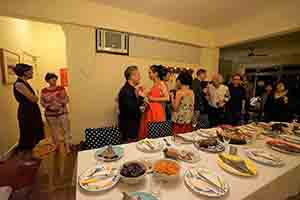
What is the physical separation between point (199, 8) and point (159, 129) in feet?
7.57

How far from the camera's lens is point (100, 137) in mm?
1561

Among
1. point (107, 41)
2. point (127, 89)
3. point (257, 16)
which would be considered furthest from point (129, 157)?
point (257, 16)

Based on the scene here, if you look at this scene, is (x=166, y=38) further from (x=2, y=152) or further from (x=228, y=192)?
(x=2, y=152)

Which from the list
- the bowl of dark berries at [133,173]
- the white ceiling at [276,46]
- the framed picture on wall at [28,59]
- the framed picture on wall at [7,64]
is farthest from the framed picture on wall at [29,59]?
the white ceiling at [276,46]

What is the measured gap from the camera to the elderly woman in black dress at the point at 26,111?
2.12 metres

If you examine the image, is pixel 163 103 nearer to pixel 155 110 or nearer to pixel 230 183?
pixel 155 110

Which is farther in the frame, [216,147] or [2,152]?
[2,152]

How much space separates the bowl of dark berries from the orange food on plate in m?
0.09

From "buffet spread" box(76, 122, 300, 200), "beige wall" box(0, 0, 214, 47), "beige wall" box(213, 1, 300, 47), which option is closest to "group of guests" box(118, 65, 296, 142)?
"buffet spread" box(76, 122, 300, 200)

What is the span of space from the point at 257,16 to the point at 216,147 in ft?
10.0

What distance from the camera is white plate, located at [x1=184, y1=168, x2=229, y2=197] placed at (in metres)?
0.78

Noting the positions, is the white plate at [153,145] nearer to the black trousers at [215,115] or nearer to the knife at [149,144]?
the knife at [149,144]

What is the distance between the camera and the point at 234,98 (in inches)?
Result: 119

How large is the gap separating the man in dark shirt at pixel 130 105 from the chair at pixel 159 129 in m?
0.35
